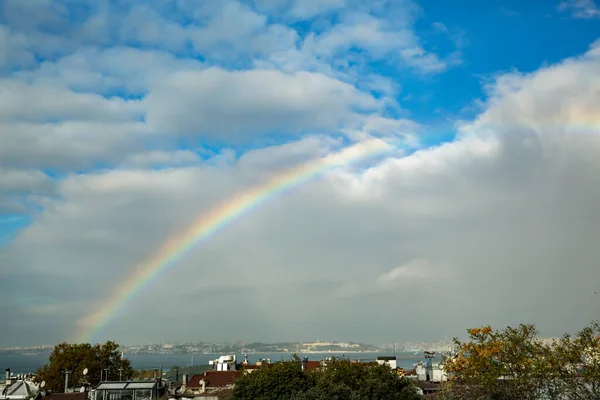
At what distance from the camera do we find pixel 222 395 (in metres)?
58.7

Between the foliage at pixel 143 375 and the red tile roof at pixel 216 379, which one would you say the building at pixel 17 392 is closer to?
the red tile roof at pixel 216 379

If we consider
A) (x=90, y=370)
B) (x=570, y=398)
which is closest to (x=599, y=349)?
(x=570, y=398)

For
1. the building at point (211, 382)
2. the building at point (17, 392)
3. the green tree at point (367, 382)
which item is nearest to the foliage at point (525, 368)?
the green tree at point (367, 382)

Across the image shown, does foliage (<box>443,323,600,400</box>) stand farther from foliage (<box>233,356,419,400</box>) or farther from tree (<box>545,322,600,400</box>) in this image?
foliage (<box>233,356,419,400</box>)

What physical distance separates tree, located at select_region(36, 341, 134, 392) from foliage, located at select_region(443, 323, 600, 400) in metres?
48.8

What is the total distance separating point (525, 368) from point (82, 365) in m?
61.6

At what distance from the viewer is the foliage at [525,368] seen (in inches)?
1371

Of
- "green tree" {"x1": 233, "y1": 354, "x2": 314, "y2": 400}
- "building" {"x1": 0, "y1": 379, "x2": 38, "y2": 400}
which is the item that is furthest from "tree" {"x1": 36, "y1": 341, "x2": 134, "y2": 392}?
"green tree" {"x1": 233, "y1": 354, "x2": 314, "y2": 400}

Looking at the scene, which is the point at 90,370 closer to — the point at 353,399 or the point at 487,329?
the point at 353,399

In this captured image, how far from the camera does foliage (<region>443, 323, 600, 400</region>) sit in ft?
114

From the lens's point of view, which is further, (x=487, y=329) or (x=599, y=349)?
(x=487, y=329)

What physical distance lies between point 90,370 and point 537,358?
2468 inches

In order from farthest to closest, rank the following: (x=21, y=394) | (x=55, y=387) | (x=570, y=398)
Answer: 1. (x=55, y=387)
2. (x=21, y=394)
3. (x=570, y=398)

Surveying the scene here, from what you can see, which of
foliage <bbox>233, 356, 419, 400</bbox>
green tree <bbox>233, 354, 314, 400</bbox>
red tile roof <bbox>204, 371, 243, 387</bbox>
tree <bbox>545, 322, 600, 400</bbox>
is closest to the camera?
tree <bbox>545, 322, 600, 400</bbox>
